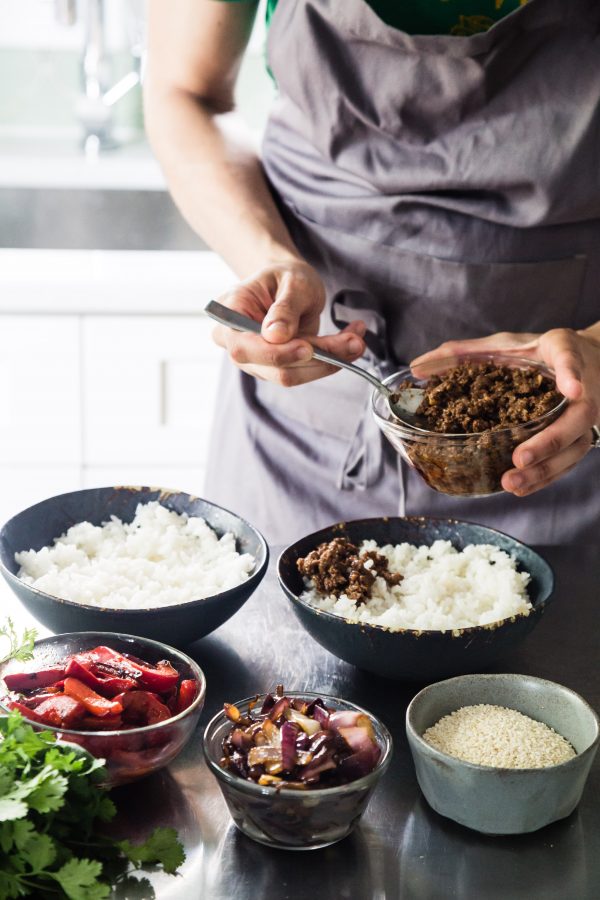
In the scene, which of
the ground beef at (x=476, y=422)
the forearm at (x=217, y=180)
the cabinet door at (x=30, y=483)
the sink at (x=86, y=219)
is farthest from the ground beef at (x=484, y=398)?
the sink at (x=86, y=219)

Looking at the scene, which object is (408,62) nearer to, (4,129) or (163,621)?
(163,621)

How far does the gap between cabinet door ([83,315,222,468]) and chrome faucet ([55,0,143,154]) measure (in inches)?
31.2

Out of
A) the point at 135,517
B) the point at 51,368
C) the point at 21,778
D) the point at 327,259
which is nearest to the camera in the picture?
the point at 21,778

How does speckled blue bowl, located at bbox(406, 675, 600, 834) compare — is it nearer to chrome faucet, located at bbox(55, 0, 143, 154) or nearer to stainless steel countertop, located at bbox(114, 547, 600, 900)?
stainless steel countertop, located at bbox(114, 547, 600, 900)

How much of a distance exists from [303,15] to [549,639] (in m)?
0.95

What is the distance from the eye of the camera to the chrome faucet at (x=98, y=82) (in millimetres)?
2876

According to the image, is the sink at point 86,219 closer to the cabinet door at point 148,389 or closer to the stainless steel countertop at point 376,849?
the cabinet door at point 148,389

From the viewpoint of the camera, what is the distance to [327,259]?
1.70m

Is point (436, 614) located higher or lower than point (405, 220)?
lower

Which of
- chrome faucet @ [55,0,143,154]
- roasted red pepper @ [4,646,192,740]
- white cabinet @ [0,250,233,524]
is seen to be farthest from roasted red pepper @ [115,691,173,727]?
chrome faucet @ [55,0,143,154]

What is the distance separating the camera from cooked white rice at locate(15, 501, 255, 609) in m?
1.20

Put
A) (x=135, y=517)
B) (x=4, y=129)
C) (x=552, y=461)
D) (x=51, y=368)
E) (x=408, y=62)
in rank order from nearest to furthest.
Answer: (x=552, y=461)
(x=135, y=517)
(x=408, y=62)
(x=51, y=368)
(x=4, y=129)

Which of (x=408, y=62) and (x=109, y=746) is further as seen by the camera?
(x=408, y=62)

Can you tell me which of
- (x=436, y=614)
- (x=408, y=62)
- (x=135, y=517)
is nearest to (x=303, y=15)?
(x=408, y=62)
